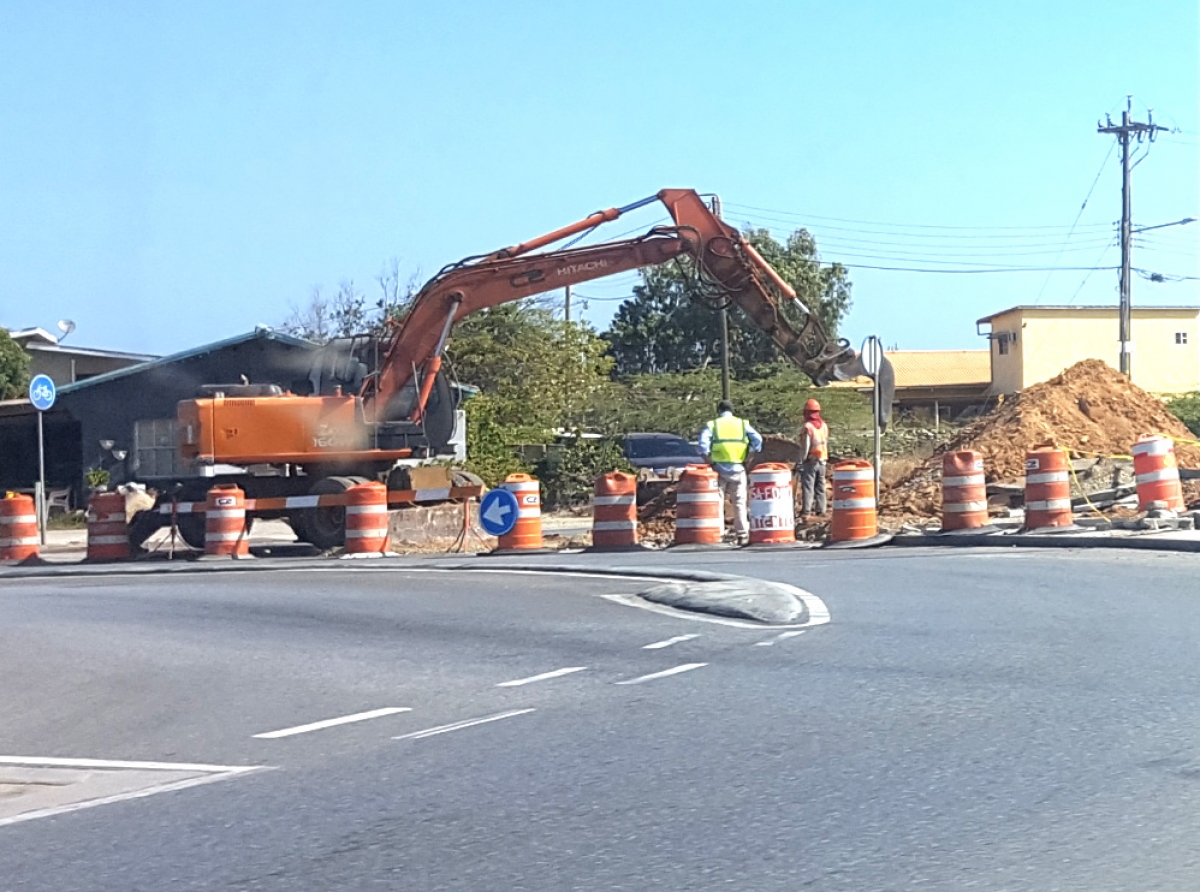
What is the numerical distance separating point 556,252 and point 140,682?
1375 centimetres

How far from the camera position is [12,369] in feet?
159

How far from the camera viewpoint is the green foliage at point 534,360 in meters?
45.4

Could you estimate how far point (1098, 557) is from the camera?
15.6 metres

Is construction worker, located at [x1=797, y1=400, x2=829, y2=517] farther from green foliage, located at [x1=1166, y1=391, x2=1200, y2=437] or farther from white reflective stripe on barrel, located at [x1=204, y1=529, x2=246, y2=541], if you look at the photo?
green foliage, located at [x1=1166, y1=391, x2=1200, y2=437]

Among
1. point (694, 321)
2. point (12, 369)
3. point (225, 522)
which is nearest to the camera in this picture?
point (225, 522)

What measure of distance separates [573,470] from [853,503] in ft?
67.2

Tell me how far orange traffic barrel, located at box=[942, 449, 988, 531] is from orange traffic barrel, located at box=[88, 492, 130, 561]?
477 inches

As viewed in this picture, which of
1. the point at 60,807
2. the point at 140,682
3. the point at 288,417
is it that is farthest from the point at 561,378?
the point at 60,807

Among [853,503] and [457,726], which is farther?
[853,503]

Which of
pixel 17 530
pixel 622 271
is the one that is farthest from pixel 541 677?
pixel 17 530

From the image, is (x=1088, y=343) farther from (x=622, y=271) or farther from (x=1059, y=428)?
(x=622, y=271)

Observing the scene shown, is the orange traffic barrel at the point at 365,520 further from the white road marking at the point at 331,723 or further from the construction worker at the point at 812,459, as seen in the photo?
the white road marking at the point at 331,723

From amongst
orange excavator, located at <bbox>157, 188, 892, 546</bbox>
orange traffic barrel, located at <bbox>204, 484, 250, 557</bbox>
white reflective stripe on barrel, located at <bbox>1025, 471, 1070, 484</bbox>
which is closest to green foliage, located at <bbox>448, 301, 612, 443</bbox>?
orange excavator, located at <bbox>157, 188, 892, 546</bbox>

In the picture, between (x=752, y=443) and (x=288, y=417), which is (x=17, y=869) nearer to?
(x=752, y=443)
